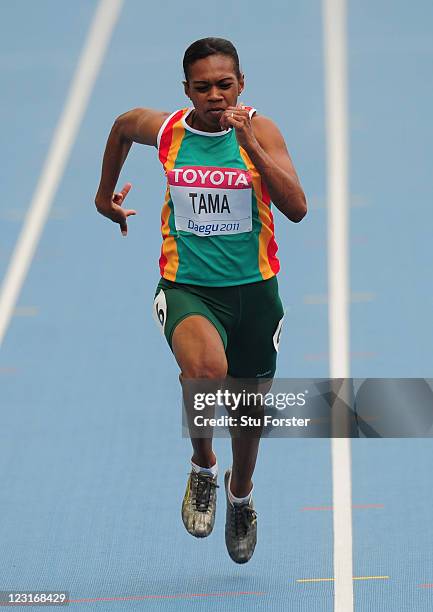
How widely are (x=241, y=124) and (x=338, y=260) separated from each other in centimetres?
508

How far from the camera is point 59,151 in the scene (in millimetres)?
12898

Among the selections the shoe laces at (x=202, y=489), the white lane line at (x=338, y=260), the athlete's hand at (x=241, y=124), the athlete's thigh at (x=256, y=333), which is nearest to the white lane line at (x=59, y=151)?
the white lane line at (x=338, y=260)

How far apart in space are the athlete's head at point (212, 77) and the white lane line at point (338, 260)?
2495mm

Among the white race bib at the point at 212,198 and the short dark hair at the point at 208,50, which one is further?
the white race bib at the point at 212,198

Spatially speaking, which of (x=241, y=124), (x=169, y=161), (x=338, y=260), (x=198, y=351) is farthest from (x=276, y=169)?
(x=338, y=260)

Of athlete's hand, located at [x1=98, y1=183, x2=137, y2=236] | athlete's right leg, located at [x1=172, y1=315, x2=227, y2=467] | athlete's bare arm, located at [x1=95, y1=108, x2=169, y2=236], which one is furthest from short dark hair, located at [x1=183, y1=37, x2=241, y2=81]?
athlete's right leg, located at [x1=172, y1=315, x2=227, y2=467]

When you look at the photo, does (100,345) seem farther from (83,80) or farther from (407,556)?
(83,80)

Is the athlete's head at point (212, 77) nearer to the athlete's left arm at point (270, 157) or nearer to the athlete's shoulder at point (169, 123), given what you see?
the athlete's left arm at point (270, 157)

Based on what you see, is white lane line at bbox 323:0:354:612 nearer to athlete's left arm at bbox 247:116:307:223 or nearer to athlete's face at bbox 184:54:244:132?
athlete's left arm at bbox 247:116:307:223

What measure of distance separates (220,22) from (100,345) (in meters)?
7.01

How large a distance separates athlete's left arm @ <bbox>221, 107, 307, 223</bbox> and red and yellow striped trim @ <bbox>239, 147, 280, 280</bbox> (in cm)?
11

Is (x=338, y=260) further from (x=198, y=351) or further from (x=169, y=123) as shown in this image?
(x=198, y=351)

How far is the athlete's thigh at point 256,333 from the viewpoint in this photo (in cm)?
621

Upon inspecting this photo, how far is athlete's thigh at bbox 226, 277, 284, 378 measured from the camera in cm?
621
